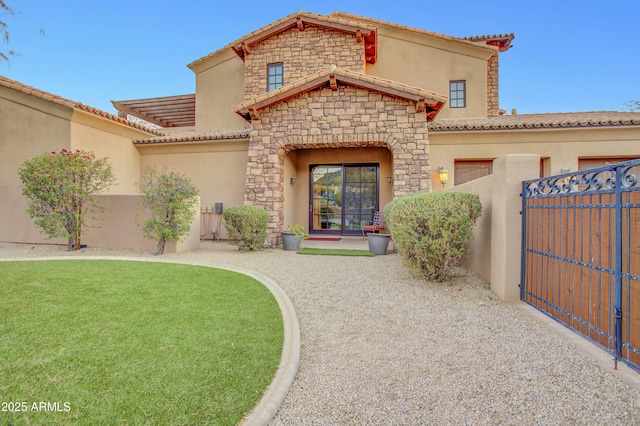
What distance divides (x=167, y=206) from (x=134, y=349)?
5896 mm

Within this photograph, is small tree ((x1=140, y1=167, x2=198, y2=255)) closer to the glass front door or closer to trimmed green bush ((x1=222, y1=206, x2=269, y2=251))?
trimmed green bush ((x1=222, y1=206, x2=269, y2=251))

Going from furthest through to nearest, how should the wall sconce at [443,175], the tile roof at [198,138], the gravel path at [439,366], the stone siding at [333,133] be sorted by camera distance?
A: 1. the tile roof at [198,138]
2. the wall sconce at [443,175]
3. the stone siding at [333,133]
4. the gravel path at [439,366]

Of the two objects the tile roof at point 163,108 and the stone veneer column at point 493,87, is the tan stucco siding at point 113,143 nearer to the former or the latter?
the tile roof at point 163,108

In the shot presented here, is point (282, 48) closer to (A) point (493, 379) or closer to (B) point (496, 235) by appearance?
(B) point (496, 235)

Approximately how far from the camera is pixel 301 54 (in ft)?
43.0

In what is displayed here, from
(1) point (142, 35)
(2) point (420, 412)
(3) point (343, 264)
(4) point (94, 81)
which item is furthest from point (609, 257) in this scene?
(4) point (94, 81)

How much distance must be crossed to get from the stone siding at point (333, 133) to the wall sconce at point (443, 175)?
6.19 ft

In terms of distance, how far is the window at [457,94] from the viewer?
45.2 ft

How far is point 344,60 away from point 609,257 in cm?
Answer: 1173

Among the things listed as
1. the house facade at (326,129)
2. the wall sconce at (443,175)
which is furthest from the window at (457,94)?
the wall sconce at (443,175)

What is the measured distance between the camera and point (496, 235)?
191 inches

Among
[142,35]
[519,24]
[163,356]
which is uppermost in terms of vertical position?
[142,35]

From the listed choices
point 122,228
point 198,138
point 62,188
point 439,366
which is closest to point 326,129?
point 198,138

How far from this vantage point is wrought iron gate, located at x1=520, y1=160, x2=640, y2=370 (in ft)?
9.05
